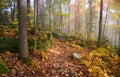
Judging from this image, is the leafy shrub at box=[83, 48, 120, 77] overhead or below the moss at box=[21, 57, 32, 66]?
below

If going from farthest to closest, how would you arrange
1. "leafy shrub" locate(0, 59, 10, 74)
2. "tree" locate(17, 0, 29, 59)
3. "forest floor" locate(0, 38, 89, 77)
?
"tree" locate(17, 0, 29, 59) → "forest floor" locate(0, 38, 89, 77) → "leafy shrub" locate(0, 59, 10, 74)

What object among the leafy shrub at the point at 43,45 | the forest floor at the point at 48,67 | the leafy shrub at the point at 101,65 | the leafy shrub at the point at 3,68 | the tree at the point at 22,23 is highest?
the tree at the point at 22,23

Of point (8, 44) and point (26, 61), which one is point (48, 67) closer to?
point (26, 61)

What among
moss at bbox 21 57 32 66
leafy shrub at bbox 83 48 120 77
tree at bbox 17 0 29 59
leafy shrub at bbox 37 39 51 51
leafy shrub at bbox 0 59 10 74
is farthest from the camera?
leafy shrub at bbox 37 39 51 51

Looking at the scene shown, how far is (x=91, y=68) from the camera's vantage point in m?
10.3

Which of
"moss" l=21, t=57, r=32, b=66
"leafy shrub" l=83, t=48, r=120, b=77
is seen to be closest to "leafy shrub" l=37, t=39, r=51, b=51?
"moss" l=21, t=57, r=32, b=66

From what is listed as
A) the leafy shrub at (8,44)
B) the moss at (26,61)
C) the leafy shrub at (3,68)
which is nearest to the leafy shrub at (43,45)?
the leafy shrub at (8,44)

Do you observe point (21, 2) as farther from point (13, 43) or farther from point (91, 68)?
point (91, 68)

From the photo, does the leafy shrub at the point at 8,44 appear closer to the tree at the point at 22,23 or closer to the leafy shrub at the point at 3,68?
the tree at the point at 22,23

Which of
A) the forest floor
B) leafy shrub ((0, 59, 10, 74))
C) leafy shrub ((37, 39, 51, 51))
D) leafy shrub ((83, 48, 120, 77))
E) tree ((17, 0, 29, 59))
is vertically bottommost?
leafy shrub ((83, 48, 120, 77))

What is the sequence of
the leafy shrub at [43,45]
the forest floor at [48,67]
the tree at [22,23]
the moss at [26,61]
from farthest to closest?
1. the leafy shrub at [43,45]
2. the moss at [26,61]
3. the tree at [22,23]
4. the forest floor at [48,67]

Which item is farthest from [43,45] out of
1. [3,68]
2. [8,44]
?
[3,68]

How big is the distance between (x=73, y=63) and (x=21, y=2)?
4851 mm

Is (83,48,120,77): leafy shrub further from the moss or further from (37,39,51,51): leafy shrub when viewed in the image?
the moss
